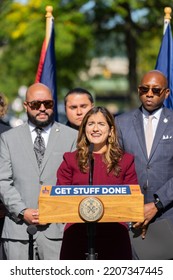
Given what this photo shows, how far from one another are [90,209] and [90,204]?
0.03 metres

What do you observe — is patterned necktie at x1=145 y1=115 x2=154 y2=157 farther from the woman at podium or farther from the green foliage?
the green foliage

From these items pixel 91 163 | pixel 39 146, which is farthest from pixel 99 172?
pixel 39 146

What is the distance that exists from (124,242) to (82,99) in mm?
2151

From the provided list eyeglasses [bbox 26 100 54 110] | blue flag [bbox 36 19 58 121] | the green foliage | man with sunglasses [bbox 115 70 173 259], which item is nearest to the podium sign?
man with sunglasses [bbox 115 70 173 259]

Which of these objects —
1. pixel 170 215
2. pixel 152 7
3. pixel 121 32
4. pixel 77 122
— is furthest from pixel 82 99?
pixel 121 32

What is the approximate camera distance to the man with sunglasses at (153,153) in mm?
6449

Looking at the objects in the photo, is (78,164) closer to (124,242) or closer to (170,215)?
(124,242)

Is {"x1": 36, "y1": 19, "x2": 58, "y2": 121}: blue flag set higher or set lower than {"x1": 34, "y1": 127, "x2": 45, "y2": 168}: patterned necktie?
higher

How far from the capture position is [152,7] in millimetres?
22125

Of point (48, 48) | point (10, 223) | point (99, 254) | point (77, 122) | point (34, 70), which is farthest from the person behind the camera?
point (34, 70)

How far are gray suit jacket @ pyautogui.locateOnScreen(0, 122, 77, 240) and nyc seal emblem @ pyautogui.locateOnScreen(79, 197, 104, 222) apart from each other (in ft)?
3.47

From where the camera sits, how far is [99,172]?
596 cm

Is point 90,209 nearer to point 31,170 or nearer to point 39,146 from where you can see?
point 31,170

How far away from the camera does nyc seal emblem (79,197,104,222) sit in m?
5.39
